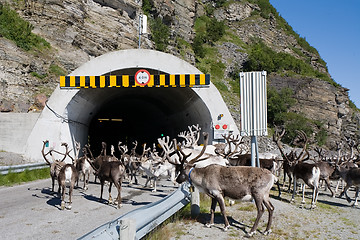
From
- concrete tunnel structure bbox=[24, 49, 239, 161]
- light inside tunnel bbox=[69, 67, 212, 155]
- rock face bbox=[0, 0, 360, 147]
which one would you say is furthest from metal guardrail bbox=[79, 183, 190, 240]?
rock face bbox=[0, 0, 360, 147]

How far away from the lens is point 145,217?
6.22 m

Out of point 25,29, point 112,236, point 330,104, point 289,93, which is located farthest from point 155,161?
point 330,104

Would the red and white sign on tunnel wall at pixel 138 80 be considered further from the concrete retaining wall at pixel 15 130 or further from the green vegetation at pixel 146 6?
the green vegetation at pixel 146 6

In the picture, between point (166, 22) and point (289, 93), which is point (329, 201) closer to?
point (289, 93)

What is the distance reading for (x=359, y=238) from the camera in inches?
315

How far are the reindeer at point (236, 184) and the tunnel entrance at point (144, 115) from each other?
1251cm

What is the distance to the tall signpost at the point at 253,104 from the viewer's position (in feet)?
37.4

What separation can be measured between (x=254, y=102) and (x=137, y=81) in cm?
998

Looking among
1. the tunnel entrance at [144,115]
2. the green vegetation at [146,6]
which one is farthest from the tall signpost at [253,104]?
the green vegetation at [146,6]

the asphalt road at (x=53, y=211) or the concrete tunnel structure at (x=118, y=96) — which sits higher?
the concrete tunnel structure at (x=118, y=96)

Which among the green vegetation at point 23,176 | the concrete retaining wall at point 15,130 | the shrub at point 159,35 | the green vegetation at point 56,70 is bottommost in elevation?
the green vegetation at point 23,176

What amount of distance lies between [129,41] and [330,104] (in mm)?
32620

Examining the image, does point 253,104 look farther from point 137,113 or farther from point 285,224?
point 137,113

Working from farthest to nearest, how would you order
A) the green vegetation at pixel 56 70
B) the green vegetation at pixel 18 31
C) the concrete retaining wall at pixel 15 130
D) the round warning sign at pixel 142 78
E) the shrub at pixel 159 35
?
the shrub at pixel 159 35 → the green vegetation at pixel 56 70 → the green vegetation at pixel 18 31 → the concrete retaining wall at pixel 15 130 → the round warning sign at pixel 142 78
